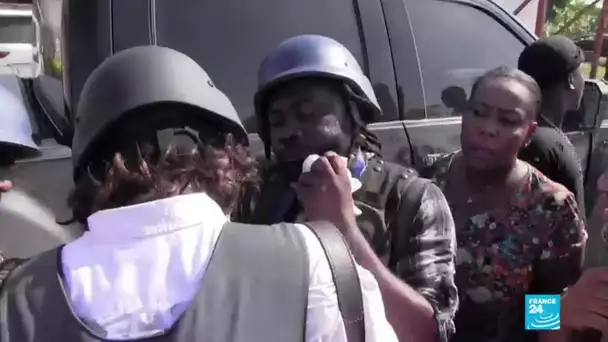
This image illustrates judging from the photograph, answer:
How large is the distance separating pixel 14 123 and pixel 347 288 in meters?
1.94

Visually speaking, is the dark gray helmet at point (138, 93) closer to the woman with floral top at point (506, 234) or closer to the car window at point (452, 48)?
the woman with floral top at point (506, 234)

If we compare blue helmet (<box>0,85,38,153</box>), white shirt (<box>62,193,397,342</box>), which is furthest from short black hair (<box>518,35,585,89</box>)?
white shirt (<box>62,193,397,342</box>)

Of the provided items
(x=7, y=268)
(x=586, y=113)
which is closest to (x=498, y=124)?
(x=586, y=113)

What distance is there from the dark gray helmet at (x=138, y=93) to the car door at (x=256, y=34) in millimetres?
1228

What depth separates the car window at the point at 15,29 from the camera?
7.14 m

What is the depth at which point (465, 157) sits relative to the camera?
2742 millimetres

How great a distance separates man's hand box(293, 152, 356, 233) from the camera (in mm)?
1826

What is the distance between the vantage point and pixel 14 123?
2.82 meters

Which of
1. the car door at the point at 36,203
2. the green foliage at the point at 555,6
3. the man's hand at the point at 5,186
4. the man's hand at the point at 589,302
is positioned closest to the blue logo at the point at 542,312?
the man's hand at the point at 589,302

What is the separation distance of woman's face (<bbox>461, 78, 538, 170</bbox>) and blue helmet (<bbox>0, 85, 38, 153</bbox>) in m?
1.49

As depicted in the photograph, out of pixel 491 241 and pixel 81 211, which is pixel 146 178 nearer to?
pixel 81 211

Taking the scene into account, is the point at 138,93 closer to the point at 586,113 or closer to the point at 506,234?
the point at 506,234

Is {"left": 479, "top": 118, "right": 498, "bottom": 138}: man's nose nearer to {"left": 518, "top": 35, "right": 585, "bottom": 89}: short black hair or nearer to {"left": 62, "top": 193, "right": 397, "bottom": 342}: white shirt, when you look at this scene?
{"left": 518, "top": 35, "right": 585, "bottom": 89}: short black hair

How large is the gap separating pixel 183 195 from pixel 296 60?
0.99m
